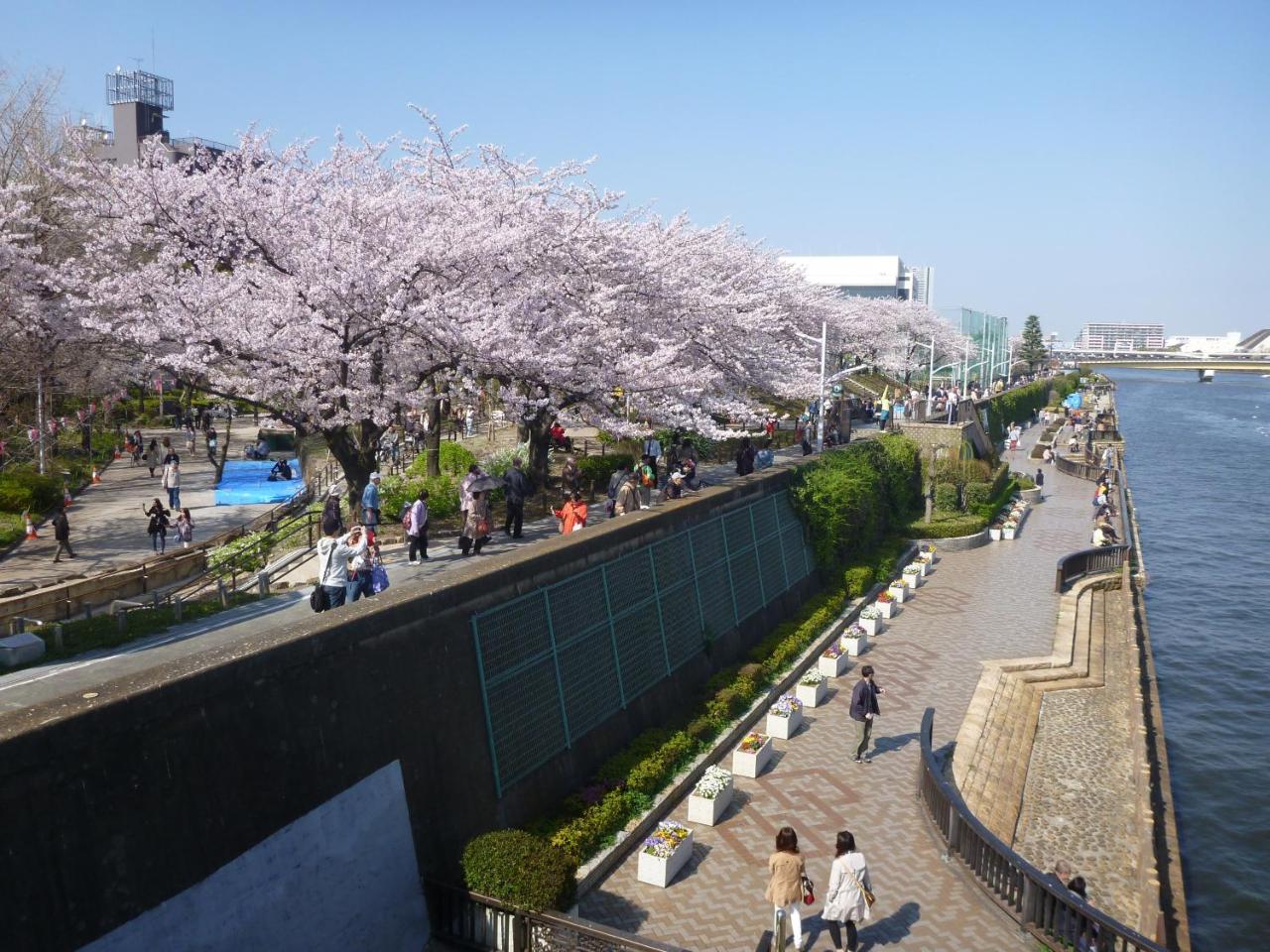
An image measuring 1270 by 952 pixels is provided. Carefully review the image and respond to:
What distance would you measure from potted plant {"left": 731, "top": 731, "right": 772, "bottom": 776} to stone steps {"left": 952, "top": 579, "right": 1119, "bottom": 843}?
3362 millimetres

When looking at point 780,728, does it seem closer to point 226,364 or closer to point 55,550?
point 226,364

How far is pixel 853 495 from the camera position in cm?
2889

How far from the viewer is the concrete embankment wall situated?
23.4 ft

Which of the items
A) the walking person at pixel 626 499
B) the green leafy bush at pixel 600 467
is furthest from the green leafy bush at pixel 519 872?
the green leafy bush at pixel 600 467

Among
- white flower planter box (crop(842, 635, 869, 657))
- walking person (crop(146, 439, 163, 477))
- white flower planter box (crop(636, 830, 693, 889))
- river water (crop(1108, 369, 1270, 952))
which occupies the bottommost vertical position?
river water (crop(1108, 369, 1270, 952))

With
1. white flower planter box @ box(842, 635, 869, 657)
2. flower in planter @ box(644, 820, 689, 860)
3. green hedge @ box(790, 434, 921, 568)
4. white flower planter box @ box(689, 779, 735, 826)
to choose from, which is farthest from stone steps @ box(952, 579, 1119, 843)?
green hedge @ box(790, 434, 921, 568)

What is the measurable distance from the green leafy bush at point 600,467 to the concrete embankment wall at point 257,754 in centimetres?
1261

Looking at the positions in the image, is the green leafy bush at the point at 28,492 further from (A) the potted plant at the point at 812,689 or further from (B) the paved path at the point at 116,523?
(A) the potted plant at the point at 812,689

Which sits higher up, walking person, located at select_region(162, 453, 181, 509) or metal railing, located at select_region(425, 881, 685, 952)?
walking person, located at select_region(162, 453, 181, 509)

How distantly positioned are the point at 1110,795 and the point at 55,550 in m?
21.9

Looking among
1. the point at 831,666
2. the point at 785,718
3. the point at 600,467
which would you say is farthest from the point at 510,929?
the point at 600,467

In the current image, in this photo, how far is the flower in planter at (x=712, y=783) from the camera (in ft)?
45.4

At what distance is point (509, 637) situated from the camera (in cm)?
1302

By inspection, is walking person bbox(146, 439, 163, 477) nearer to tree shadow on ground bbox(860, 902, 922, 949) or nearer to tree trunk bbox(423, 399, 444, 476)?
tree trunk bbox(423, 399, 444, 476)
